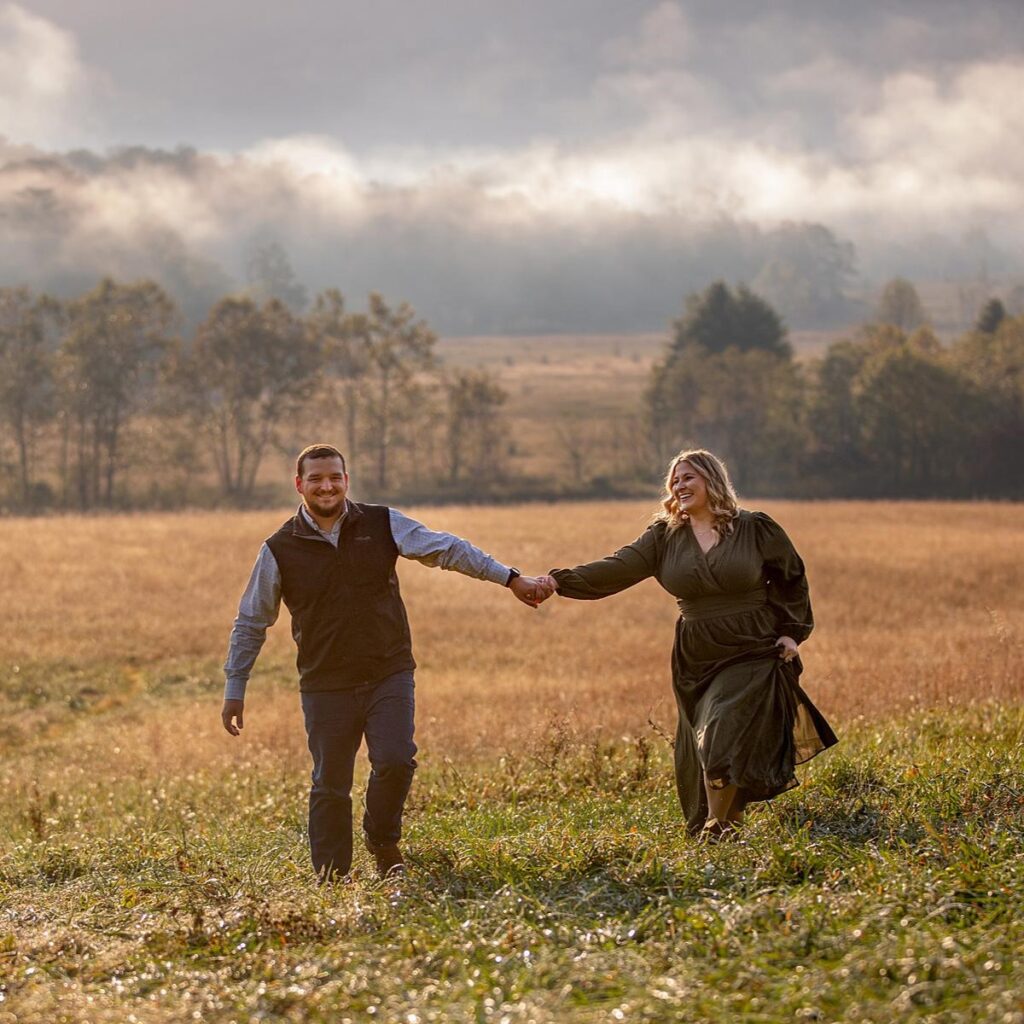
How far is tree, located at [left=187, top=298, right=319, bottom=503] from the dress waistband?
67.9 m

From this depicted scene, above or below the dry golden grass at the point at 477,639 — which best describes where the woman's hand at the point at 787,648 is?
above

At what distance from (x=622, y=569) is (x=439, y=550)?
3.68 ft

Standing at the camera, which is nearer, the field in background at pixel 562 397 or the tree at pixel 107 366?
the tree at pixel 107 366

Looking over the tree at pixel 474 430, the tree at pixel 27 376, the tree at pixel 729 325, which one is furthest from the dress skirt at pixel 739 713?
the tree at pixel 729 325

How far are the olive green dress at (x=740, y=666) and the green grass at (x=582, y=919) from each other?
32 cm

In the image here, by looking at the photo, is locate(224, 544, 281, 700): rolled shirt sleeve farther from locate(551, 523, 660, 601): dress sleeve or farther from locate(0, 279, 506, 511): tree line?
locate(0, 279, 506, 511): tree line

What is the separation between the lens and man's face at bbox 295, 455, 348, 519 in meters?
6.78

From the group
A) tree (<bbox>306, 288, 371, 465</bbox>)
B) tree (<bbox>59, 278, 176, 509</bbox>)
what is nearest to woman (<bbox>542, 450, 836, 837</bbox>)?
tree (<bbox>59, 278, 176, 509</bbox>)

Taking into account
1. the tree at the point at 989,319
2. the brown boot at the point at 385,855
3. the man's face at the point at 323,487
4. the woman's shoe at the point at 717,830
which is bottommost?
the brown boot at the point at 385,855

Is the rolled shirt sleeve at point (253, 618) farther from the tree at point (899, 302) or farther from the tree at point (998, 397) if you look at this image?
the tree at point (899, 302)

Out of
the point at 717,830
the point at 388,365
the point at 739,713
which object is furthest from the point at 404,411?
the point at 717,830

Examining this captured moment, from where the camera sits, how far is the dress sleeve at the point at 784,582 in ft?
23.0

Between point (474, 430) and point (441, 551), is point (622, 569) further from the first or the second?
point (474, 430)

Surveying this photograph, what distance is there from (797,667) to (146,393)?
244 ft
